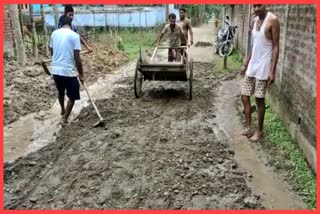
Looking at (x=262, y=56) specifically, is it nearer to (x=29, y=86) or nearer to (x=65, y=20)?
(x=65, y=20)

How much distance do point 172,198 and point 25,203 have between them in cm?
155

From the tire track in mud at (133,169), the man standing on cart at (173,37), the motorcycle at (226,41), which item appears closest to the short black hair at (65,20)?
the tire track in mud at (133,169)

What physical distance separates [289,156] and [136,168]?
6.83 ft

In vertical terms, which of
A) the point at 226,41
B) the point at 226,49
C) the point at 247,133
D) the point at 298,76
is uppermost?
the point at 298,76

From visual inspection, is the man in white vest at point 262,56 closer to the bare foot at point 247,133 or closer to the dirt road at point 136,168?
the bare foot at point 247,133

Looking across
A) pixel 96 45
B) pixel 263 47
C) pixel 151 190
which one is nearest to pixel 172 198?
pixel 151 190

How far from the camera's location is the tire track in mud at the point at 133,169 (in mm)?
3994

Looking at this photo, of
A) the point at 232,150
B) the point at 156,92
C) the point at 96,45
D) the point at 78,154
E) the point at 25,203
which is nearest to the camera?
the point at 25,203

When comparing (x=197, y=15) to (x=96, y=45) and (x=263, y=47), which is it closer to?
(x=96, y=45)

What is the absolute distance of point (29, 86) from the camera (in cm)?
857

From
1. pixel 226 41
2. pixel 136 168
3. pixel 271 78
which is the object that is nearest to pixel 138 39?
pixel 226 41

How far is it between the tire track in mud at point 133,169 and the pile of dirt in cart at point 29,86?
4.09ft

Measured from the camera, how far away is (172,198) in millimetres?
4027

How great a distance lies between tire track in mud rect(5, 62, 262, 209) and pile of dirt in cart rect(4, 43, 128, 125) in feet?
4.09
